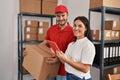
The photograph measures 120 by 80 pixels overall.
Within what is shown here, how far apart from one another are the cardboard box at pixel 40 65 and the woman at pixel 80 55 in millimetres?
255

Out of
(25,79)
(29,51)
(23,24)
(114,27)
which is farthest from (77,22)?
(25,79)

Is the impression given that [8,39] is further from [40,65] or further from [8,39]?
[40,65]

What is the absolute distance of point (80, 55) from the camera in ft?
4.73

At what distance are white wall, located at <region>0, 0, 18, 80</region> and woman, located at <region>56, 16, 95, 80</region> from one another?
1.72m

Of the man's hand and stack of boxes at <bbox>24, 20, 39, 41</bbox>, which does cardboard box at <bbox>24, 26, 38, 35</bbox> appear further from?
the man's hand

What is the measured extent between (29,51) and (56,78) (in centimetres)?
47

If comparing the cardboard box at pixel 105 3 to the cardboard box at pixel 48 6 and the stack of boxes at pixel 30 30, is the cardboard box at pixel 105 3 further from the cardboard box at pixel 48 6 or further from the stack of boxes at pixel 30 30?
the stack of boxes at pixel 30 30

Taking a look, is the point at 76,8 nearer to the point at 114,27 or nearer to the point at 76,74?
the point at 114,27

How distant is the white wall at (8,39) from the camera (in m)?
2.92

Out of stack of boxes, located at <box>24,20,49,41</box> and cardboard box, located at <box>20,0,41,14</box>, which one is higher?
cardboard box, located at <box>20,0,41,14</box>

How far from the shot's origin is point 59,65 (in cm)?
185

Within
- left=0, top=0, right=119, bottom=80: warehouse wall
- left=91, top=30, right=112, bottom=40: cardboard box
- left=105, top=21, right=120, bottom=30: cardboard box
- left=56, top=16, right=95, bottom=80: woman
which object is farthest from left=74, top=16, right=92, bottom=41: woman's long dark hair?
left=0, top=0, right=119, bottom=80: warehouse wall

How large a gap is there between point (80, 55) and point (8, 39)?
1.90 meters

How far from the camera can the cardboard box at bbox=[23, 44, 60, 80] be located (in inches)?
66.7
